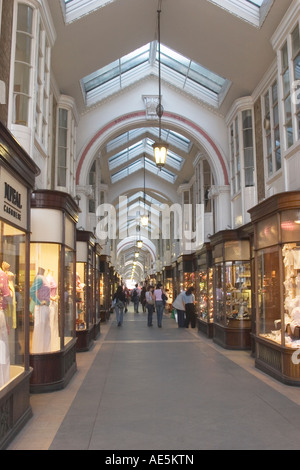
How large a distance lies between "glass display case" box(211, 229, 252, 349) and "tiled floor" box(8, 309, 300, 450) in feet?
4.14

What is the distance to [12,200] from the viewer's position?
15.4ft

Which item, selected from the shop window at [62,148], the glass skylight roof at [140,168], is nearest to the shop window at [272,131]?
the shop window at [62,148]

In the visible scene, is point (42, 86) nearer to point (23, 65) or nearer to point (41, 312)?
point (23, 65)

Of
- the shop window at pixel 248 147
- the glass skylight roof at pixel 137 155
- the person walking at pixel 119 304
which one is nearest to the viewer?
the shop window at pixel 248 147

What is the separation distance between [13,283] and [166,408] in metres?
2.36

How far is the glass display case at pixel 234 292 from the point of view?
10.5m

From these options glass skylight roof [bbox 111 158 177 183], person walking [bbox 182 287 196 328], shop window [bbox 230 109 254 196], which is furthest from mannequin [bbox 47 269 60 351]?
glass skylight roof [bbox 111 158 177 183]

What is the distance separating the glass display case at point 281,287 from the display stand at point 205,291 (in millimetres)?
4802

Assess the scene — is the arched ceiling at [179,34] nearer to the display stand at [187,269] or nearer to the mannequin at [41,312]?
the mannequin at [41,312]

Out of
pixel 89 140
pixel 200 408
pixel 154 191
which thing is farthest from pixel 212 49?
pixel 154 191

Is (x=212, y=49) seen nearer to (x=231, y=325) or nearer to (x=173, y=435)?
(x=231, y=325)

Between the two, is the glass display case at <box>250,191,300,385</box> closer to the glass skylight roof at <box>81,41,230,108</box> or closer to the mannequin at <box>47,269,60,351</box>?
the mannequin at <box>47,269,60,351</box>

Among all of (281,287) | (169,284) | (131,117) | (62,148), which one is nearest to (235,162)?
(131,117)

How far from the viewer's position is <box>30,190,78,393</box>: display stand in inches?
259
